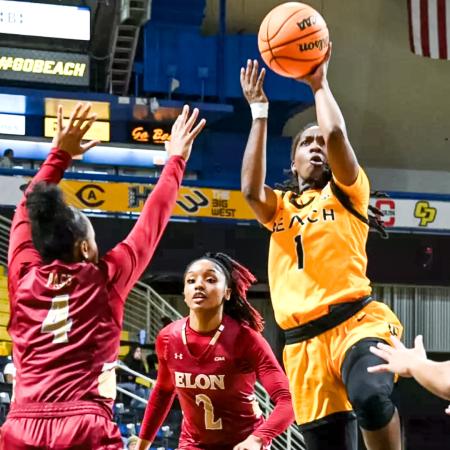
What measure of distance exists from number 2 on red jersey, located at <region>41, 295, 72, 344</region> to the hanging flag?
1529 centimetres

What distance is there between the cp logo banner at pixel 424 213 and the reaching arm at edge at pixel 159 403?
1028 cm

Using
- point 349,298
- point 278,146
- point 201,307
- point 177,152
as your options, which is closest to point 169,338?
point 201,307

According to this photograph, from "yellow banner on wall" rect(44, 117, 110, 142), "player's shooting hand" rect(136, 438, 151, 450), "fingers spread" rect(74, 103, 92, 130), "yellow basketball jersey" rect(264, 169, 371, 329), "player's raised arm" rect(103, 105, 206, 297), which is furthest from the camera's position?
Answer: "yellow banner on wall" rect(44, 117, 110, 142)

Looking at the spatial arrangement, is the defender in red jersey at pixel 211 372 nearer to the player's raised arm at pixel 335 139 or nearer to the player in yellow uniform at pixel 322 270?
the player in yellow uniform at pixel 322 270

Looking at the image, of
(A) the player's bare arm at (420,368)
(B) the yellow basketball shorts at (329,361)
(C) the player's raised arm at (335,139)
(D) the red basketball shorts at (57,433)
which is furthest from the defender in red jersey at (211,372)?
(A) the player's bare arm at (420,368)

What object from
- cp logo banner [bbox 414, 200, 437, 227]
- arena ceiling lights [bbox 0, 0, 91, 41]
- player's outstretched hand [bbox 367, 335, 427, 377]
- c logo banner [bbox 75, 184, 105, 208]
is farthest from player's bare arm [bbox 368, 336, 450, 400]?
arena ceiling lights [bbox 0, 0, 91, 41]

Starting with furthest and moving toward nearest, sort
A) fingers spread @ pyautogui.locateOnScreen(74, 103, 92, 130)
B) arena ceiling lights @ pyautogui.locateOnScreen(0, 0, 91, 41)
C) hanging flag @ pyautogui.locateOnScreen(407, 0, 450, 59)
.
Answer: hanging flag @ pyautogui.locateOnScreen(407, 0, 450, 59), arena ceiling lights @ pyautogui.locateOnScreen(0, 0, 91, 41), fingers spread @ pyautogui.locateOnScreen(74, 103, 92, 130)

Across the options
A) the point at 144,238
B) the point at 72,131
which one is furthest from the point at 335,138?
the point at 72,131

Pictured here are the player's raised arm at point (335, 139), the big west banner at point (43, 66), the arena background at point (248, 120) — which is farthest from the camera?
the big west banner at point (43, 66)

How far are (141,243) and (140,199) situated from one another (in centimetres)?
1061

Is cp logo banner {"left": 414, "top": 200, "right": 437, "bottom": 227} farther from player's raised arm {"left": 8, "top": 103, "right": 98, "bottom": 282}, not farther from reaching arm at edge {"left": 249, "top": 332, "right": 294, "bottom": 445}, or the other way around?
player's raised arm {"left": 8, "top": 103, "right": 98, "bottom": 282}

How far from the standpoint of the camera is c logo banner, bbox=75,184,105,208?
48.3 ft

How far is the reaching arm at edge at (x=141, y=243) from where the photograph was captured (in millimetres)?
4328

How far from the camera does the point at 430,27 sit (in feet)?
61.8
